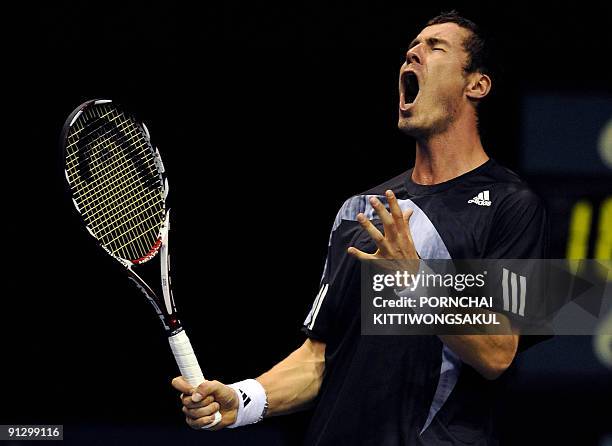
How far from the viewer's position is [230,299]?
14.2ft

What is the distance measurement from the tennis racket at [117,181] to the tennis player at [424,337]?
492 mm

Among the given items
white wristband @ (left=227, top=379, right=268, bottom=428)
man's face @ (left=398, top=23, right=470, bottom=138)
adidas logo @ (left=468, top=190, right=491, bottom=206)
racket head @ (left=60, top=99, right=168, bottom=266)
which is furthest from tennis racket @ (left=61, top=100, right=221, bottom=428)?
adidas logo @ (left=468, top=190, right=491, bottom=206)

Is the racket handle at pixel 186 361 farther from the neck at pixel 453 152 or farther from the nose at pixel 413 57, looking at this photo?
the nose at pixel 413 57

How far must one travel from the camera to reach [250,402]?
3328 millimetres

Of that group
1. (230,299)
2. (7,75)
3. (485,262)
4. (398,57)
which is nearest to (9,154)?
(7,75)

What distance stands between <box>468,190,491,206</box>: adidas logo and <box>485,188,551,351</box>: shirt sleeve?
47 mm

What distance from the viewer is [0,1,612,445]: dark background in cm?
413

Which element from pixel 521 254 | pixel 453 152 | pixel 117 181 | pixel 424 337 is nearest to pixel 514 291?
pixel 521 254

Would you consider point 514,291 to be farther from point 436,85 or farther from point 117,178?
point 117,178

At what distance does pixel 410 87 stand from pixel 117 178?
863 mm

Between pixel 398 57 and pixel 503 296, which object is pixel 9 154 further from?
pixel 503 296

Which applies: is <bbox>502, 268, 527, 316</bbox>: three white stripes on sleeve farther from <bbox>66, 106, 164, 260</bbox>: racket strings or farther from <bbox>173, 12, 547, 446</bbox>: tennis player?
<bbox>66, 106, 164, 260</bbox>: racket strings

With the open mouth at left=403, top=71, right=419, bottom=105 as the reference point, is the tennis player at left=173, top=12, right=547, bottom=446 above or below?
below

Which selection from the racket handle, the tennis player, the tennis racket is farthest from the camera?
the tennis racket
